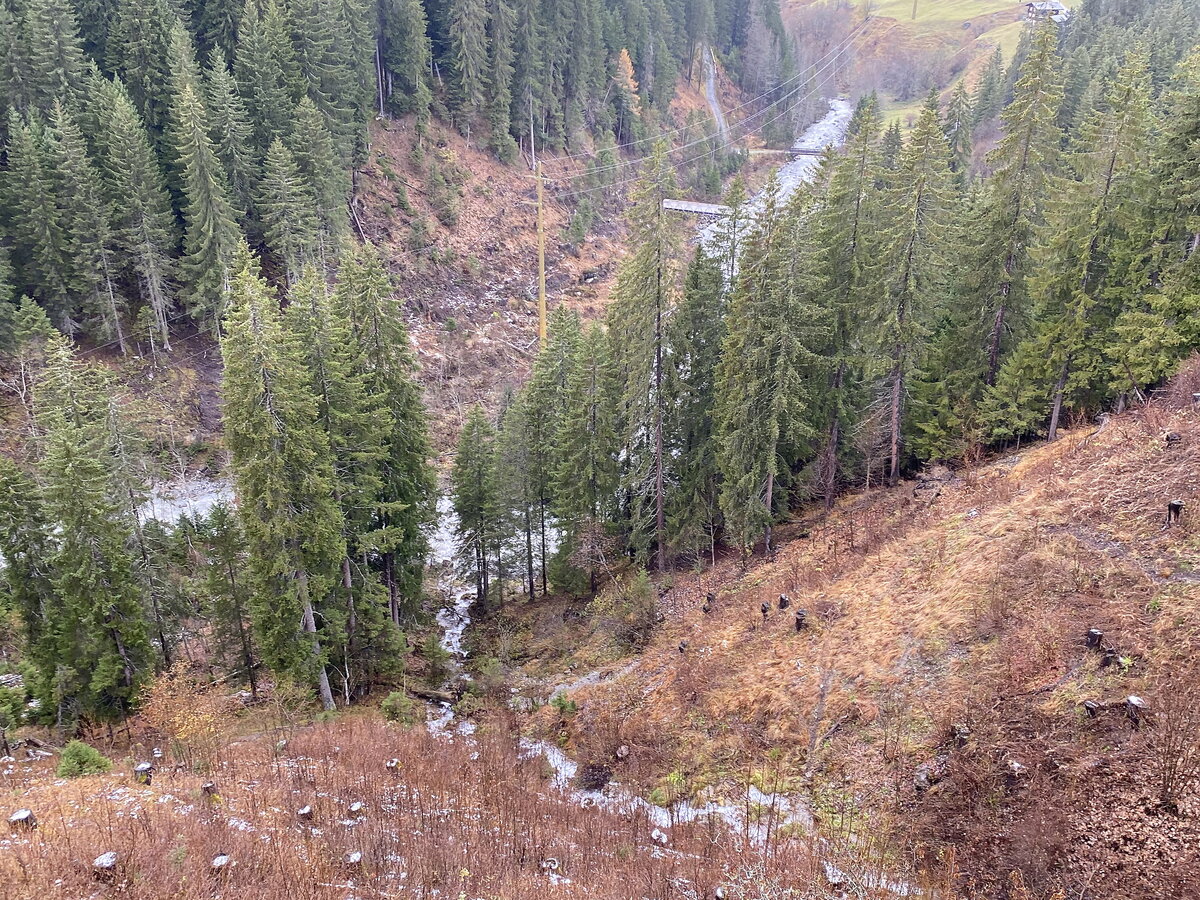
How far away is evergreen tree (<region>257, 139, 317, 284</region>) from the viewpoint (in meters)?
40.7

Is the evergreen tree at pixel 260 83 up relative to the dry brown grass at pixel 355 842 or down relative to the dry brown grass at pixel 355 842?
up

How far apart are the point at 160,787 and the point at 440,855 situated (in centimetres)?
577

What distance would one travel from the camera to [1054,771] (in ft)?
32.6

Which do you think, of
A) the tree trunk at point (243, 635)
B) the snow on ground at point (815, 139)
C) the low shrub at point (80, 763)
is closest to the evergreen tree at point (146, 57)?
the tree trunk at point (243, 635)

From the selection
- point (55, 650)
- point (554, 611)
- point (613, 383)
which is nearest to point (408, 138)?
point (613, 383)

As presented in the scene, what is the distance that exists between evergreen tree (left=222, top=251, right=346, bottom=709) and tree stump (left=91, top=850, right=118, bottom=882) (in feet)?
39.5

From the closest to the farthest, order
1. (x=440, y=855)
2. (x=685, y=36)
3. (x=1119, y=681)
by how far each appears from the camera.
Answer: (x=440, y=855), (x=1119, y=681), (x=685, y=36)

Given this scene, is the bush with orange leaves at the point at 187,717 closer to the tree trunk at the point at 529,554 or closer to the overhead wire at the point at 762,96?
the tree trunk at the point at 529,554

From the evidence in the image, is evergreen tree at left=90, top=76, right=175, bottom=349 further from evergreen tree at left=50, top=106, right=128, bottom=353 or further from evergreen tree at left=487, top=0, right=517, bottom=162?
evergreen tree at left=487, top=0, right=517, bottom=162

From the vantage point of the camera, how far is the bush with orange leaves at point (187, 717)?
50.0 ft

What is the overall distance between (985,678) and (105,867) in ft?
44.3

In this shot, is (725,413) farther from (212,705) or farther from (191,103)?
(191,103)

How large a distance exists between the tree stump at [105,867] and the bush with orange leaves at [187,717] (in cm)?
588

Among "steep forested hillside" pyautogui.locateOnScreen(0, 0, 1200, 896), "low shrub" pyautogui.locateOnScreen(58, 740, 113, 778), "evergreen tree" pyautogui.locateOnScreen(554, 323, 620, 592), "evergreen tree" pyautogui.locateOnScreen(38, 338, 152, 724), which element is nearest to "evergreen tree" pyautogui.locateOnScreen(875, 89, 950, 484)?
"steep forested hillside" pyautogui.locateOnScreen(0, 0, 1200, 896)
